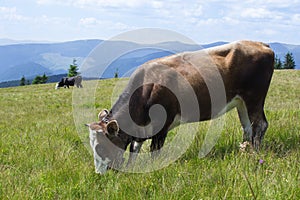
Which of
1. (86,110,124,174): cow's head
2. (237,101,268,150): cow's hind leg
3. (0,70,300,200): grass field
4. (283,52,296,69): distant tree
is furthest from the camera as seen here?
(283,52,296,69): distant tree

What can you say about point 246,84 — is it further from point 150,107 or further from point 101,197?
point 101,197

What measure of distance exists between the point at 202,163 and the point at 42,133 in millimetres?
4695

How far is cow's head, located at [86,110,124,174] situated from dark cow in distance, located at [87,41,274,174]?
33 millimetres

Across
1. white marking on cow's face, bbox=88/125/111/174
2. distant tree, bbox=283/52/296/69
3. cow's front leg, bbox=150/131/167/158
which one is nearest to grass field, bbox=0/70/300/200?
white marking on cow's face, bbox=88/125/111/174

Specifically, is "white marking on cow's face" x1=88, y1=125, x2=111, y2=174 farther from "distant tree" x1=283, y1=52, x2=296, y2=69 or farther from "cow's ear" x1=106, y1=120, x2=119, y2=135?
"distant tree" x1=283, y1=52, x2=296, y2=69

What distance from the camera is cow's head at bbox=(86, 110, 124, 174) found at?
5652 millimetres

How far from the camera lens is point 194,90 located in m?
6.86

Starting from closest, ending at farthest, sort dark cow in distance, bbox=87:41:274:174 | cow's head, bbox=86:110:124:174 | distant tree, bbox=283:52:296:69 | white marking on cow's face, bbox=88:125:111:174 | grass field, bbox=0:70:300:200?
grass field, bbox=0:70:300:200 < white marking on cow's face, bbox=88:125:111:174 < cow's head, bbox=86:110:124:174 < dark cow in distance, bbox=87:41:274:174 < distant tree, bbox=283:52:296:69

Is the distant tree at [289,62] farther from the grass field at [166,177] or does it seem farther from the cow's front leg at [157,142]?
the cow's front leg at [157,142]

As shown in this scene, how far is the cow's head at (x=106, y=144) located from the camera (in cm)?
565

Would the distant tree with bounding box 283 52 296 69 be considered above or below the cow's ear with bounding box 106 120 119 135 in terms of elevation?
below

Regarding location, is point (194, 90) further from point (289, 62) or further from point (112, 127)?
point (289, 62)

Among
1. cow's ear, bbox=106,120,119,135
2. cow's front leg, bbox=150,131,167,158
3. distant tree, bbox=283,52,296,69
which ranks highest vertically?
cow's ear, bbox=106,120,119,135

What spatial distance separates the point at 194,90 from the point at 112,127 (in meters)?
1.85
